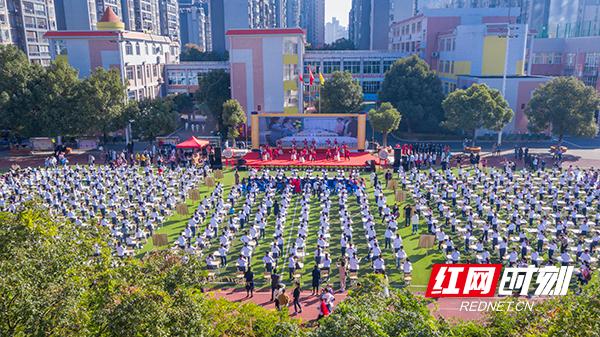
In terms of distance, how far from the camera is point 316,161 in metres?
37.5

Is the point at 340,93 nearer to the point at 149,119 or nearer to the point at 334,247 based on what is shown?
the point at 149,119

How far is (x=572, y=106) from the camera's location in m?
39.3

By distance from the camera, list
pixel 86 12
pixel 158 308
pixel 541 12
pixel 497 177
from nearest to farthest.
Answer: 1. pixel 158 308
2. pixel 497 177
3. pixel 86 12
4. pixel 541 12

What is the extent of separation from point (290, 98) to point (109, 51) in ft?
68.6

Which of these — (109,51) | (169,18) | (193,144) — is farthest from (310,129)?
(169,18)

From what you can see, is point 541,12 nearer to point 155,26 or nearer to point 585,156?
point 585,156

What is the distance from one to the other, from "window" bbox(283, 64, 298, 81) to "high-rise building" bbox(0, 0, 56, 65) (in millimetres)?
38371

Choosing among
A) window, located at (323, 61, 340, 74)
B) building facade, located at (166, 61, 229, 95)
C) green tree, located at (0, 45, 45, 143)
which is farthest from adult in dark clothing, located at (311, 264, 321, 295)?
building facade, located at (166, 61, 229, 95)

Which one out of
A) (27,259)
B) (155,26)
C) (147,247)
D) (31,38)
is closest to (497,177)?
(147,247)

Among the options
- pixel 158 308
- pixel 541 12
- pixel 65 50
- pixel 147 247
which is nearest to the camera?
pixel 158 308

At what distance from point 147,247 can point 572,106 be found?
37.1 meters

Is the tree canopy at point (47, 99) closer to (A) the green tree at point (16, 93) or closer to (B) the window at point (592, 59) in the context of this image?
(A) the green tree at point (16, 93)

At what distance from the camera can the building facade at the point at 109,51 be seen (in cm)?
4956

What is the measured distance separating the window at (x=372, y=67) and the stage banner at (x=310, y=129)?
27442 mm
